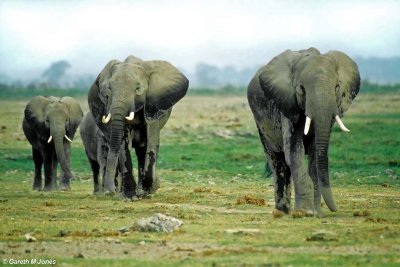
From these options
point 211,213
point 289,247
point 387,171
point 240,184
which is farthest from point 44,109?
point 289,247

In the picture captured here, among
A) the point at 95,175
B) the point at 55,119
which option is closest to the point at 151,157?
the point at 95,175

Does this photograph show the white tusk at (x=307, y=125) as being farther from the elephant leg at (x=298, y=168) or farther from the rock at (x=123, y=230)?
the rock at (x=123, y=230)

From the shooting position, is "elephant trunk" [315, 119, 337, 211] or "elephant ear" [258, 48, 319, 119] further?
"elephant ear" [258, 48, 319, 119]

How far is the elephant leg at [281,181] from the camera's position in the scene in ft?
60.6

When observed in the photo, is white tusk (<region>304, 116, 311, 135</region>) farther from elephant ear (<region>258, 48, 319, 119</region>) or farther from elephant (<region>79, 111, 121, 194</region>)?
elephant (<region>79, 111, 121, 194</region>)

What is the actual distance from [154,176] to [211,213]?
3.81m

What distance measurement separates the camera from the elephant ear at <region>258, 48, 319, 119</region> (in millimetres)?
17500

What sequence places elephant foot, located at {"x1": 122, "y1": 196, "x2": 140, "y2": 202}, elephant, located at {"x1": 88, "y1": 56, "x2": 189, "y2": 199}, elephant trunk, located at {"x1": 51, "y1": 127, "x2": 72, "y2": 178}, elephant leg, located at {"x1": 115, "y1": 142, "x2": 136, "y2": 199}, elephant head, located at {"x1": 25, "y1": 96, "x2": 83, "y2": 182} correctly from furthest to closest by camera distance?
elephant head, located at {"x1": 25, "y1": 96, "x2": 83, "y2": 182}
elephant trunk, located at {"x1": 51, "y1": 127, "x2": 72, "y2": 178}
elephant leg, located at {"x1": 115, "y1": 142, "x2": 136, "y2": 199}
elephant foot, located at {"x1": 122, "y1": 196, "x2": 140, "y2": 202}
elephant, located at {"x1": 88, "y1": 56, "x2": 189, "y2": 199}

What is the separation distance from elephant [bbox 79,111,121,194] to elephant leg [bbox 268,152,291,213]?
6156mm

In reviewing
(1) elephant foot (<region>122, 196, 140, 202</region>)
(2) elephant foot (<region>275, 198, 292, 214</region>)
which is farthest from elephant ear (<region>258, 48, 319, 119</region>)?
(1) elephant foot (<region>122, 196, 140, 202</region>)

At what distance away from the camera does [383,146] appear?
34094 mm

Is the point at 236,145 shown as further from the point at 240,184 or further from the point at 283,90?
the point at 283,90

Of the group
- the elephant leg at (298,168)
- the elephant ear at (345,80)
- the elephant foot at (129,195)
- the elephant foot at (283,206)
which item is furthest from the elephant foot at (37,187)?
the elephant ear at (345,80)

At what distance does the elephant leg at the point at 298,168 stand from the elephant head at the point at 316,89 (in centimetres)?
21
